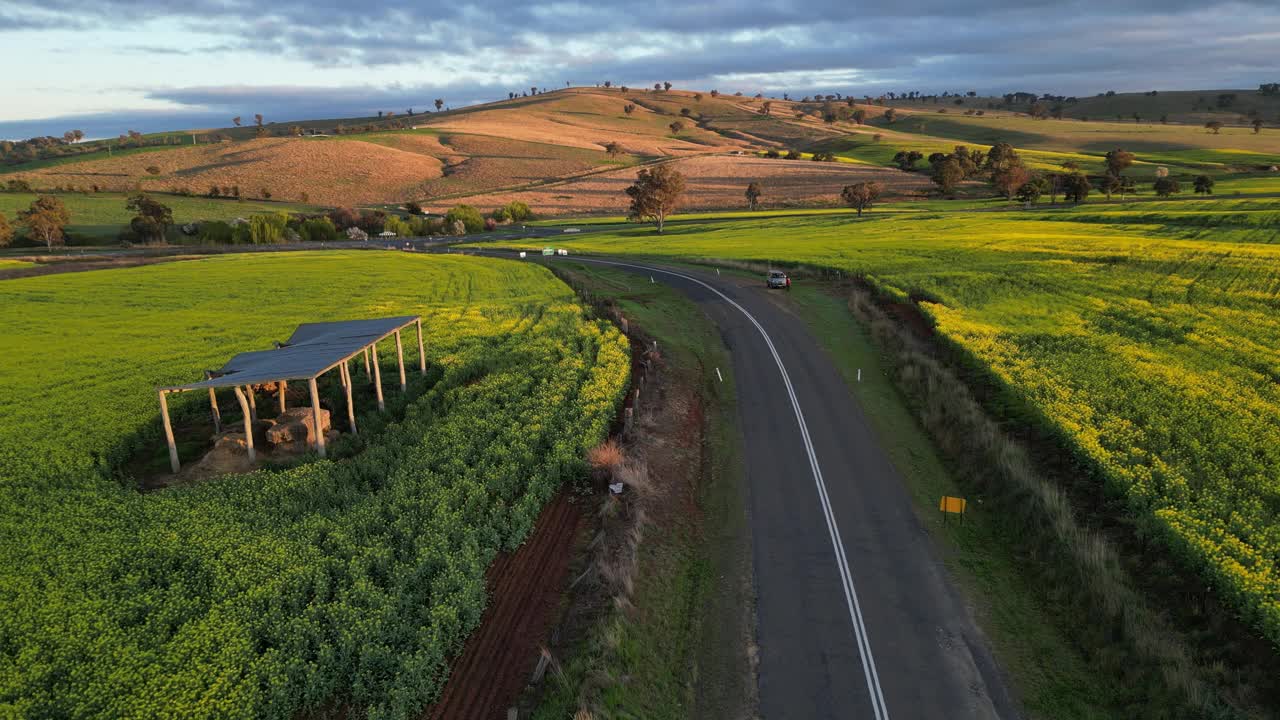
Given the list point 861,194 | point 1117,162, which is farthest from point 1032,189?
point 861,194

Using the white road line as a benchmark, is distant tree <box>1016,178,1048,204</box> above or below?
above

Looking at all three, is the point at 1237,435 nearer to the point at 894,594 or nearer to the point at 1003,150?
the point at 894,594

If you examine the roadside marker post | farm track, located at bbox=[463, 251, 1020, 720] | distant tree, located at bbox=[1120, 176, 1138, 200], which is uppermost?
distant tree, located at bbox=[1120, 176, 1138, 200]

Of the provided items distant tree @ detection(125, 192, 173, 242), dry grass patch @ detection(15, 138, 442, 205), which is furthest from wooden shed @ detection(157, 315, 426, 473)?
dry grass patch @ detection(15, 138, 442, 205)

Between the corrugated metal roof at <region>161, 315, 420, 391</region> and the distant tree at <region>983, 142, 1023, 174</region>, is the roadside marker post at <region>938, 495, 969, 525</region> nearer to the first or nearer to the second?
the corrugated metal roof at <region>161, 315, 420, 391</region>

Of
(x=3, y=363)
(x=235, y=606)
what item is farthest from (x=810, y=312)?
(x=3, y=363)

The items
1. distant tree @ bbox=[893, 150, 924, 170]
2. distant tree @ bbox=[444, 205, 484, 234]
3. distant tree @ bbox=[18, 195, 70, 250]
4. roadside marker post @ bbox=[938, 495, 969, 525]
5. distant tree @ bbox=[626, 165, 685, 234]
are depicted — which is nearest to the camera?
roadside marker post @ bbox=[938, 495, 969, 525]

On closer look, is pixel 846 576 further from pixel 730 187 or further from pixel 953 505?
pixel 730 187

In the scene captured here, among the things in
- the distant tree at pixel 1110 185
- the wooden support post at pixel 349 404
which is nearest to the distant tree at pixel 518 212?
the distant tree at pixel 1110 185
